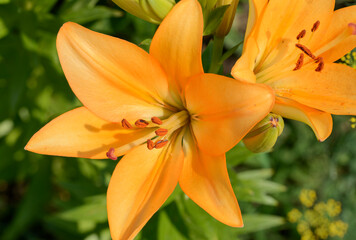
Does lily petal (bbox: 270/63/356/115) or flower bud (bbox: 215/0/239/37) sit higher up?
flower bud (bbox: 215/0/239/37)

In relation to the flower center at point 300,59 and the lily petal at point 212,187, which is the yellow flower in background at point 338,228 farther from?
the lily petal at point 212,187

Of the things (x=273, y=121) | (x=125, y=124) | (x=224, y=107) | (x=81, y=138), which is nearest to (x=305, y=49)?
(x=273, y=121)

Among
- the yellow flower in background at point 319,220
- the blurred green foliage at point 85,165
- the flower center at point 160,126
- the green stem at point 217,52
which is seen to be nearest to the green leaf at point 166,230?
the blurred green foliage at point 85,165

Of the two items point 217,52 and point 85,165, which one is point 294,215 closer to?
point 85,165

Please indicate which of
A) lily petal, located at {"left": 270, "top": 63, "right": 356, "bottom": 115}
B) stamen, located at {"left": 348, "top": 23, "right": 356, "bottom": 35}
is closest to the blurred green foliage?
lily petal, located at {"left": 270, "top": 63, "right": 356, "bottom": 115}

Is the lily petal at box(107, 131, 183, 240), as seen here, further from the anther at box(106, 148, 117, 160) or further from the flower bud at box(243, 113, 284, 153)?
the flower bud at box(243, 113, 284, 153)

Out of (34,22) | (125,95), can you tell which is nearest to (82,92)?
(125,95)
